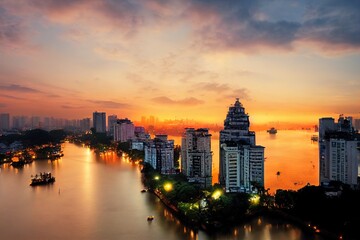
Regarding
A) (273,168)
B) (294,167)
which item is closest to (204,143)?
(273,168)

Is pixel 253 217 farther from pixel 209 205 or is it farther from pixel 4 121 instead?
pixel 4 121

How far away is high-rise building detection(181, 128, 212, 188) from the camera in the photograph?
10164 mm

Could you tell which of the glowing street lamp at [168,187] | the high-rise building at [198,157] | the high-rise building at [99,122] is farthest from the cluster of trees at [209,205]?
the high-rise building at [99,122]

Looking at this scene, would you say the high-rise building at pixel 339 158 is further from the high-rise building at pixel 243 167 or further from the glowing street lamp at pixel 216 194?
the glowing street lamp at pixel 216 194

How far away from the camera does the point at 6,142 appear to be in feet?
70.7

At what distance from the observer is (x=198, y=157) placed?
33.7ft

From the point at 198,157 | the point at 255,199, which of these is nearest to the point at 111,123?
the point at 198,157

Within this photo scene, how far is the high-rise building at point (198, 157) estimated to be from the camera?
10.2 meters

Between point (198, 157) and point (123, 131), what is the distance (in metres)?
15.9

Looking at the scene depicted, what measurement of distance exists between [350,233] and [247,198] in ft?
7.40

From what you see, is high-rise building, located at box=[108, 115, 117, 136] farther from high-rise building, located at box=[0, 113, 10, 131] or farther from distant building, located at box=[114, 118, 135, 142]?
high-rise building, located at box=[0, 113, 10, 131]

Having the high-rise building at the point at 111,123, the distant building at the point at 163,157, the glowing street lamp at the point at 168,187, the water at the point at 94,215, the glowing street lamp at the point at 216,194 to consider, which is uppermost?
the high-rise building at the point at 111,123

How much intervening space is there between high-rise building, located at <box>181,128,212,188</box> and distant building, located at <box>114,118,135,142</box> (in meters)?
15.1

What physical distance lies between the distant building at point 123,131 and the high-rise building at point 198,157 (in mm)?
15055
